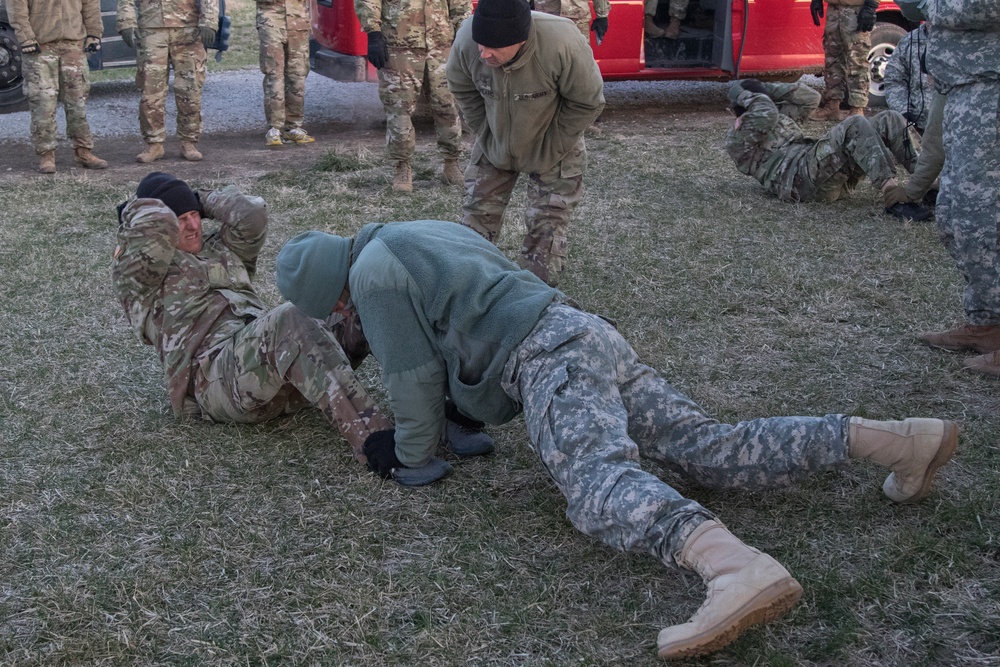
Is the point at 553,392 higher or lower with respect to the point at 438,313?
lower

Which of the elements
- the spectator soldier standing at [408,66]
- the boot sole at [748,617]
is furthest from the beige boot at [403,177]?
the boot sole at [748,617]

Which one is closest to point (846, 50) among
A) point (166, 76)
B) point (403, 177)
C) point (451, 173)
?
point (451, 173)

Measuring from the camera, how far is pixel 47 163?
7.77 m

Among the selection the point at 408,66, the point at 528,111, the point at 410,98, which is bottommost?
the point at 410,98

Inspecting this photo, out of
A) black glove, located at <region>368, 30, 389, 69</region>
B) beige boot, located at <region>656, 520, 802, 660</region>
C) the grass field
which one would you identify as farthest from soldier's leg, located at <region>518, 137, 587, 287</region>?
beige boot, located at <region>656, 520, 802, 660</region>

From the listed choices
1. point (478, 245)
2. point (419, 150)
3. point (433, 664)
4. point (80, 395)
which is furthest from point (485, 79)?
point (419, 150)

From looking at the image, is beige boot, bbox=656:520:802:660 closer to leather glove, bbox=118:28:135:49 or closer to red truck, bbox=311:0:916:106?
red truck, bbox=311:0:916:106

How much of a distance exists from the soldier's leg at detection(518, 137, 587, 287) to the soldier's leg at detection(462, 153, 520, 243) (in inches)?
5.7

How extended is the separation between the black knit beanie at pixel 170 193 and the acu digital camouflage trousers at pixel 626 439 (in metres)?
1.60

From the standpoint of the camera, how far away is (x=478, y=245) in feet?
10.7

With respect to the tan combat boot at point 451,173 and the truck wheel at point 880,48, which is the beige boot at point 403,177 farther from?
the truck wheel at point 880,48

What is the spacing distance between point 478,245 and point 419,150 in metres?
5.33

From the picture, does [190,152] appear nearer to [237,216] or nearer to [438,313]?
[237,216]

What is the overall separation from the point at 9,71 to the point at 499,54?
6763mm
